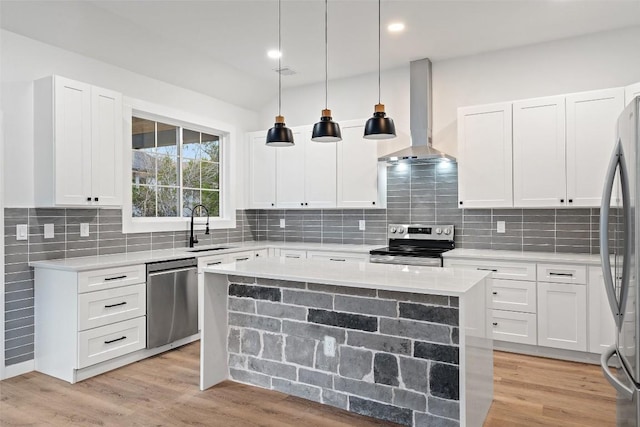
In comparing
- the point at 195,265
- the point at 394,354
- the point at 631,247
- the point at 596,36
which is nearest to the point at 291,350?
the point at 394,354

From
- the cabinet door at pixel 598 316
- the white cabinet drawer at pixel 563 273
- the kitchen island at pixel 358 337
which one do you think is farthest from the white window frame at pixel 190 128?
the cabinet door at pixel 598 316

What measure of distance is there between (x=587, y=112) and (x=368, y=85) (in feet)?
7.94

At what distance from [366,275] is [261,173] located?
11.0ft

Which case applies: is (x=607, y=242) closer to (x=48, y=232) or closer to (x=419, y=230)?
(x=419, y=230)

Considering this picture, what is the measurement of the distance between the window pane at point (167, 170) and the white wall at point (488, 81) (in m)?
1.70

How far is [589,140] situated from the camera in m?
3.76

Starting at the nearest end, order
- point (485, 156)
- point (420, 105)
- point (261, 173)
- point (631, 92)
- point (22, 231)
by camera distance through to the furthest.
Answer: point (22, 231), point (631, 92), point (485, 156), point (420, 105), point (261, 173)

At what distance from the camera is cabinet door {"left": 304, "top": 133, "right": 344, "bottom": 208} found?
5.12 m

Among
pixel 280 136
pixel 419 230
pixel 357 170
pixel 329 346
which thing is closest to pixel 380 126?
pixel 280 136

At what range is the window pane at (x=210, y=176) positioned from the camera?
5.37m

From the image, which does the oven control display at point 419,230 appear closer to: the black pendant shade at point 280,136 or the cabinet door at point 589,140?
the cabinet door at point 589,140

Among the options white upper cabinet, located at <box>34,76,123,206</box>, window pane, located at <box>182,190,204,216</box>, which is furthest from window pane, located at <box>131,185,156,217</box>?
white upper cabinet, located at <box>34,76,123,206</box>

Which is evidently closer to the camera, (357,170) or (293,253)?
(357,170)

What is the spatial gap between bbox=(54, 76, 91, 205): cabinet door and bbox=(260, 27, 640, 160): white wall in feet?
9.11
